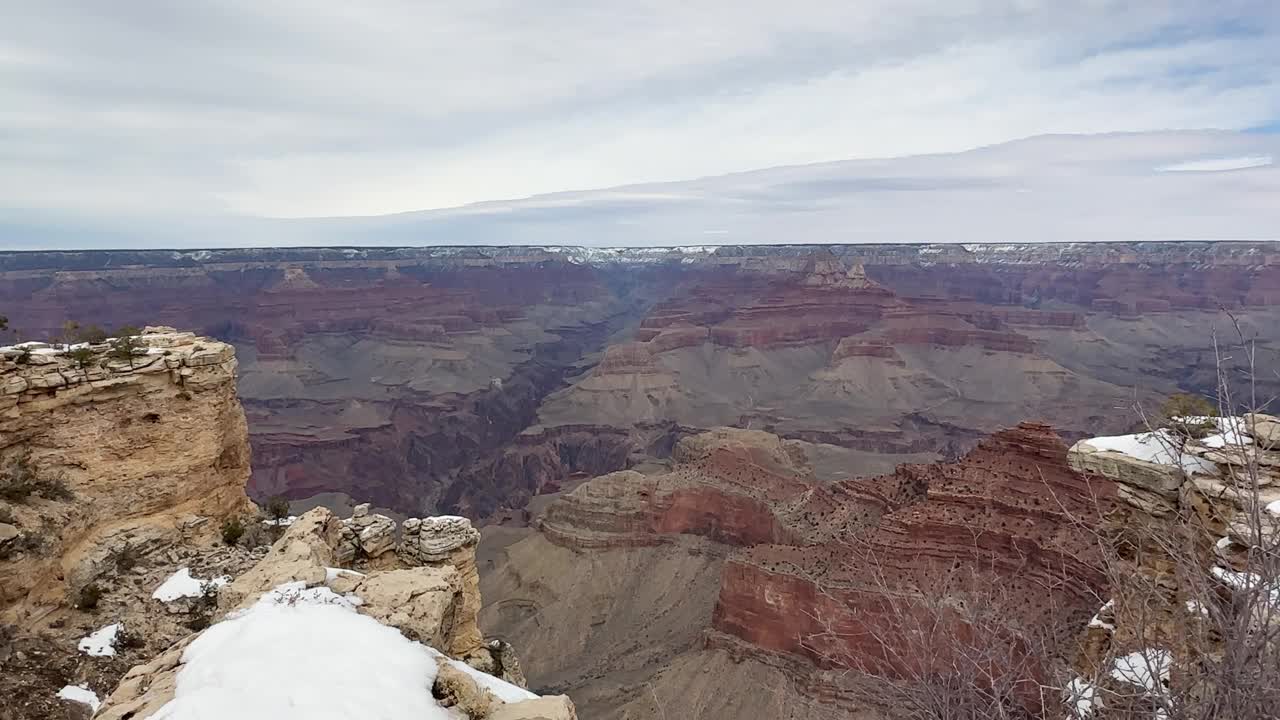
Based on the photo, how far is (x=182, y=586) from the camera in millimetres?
14188

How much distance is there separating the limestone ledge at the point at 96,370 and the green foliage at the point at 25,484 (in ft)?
3.72

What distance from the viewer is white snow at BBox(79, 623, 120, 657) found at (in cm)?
1251

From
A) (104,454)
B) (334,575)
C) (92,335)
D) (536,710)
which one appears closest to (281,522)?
(104,454)

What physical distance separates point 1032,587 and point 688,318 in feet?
417

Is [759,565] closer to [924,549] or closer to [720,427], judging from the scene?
[924,549]

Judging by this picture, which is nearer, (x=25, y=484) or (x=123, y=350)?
(x=25, y=484)

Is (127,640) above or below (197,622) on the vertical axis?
below

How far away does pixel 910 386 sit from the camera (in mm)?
112500

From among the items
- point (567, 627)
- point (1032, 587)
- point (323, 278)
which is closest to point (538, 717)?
point (1032, 587)

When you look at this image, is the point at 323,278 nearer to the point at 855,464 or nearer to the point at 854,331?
the point at 854,331

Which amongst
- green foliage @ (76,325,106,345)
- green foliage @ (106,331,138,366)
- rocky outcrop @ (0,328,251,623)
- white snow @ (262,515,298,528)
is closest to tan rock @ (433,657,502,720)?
rocky outcrop @ (0,328,251,623)

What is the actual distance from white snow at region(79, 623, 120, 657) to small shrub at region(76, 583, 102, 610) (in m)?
0.91

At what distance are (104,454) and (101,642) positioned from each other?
5277mm

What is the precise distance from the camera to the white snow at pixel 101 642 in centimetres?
1251
